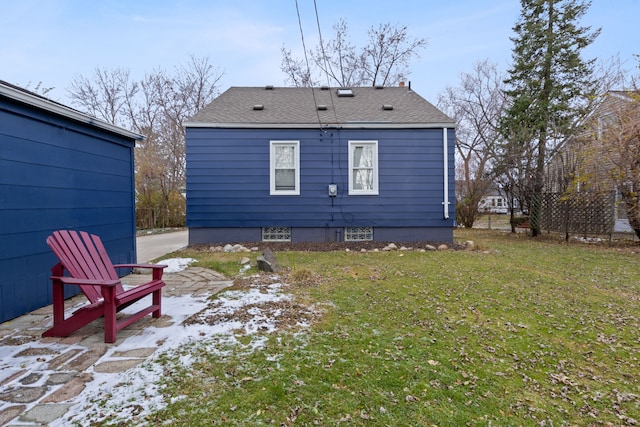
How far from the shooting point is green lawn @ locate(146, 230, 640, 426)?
196 centimetres

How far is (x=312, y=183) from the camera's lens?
29.1 feet

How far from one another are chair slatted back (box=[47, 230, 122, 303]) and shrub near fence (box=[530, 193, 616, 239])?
476 inches

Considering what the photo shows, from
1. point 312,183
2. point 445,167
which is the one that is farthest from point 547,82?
point 312,183

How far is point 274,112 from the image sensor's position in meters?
9.34

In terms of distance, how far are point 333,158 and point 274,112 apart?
7.43 ft

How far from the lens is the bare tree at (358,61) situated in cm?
1908

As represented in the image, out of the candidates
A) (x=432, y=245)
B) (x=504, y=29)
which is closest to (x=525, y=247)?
(x=432, y=245)

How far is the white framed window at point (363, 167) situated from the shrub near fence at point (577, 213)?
21.3 feet

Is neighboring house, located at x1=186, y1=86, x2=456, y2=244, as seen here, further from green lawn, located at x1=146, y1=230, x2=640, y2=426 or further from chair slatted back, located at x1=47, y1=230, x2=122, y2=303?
chair slatted back, located at x1=47, y1=230, x2=122, y2=303

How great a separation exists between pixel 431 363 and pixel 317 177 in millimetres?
6752

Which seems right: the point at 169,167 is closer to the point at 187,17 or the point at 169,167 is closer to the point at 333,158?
the point at 187,17

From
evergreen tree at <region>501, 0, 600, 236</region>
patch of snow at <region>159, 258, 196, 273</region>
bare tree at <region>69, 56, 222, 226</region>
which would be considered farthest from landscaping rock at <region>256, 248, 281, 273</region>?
bare tree at <region>69, 56, 222, 226</region>

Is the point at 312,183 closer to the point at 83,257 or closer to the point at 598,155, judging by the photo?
the point at 83,257

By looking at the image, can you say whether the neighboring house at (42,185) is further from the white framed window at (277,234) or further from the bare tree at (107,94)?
the bare tree at (107,94)
